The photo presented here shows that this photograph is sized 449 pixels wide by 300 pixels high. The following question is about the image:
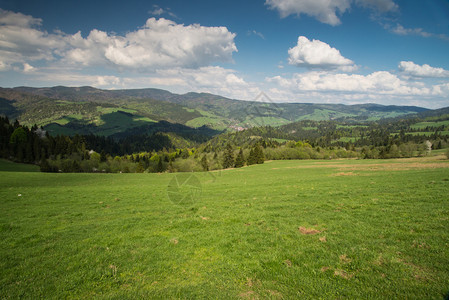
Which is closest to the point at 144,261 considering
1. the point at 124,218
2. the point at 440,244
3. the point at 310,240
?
the point at 124,218

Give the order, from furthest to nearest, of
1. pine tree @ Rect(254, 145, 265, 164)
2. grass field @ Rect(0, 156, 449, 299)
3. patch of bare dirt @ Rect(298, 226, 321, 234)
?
pine tree @ Rect(254, 145, 265, 164)
patch of bare dirt @ Rect(298, 226, 321, 234)
grass field @ Rect(0, 156, 449, 299)

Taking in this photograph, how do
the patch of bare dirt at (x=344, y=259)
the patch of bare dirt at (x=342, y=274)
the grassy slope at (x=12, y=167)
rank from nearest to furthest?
the patch of bare dirt at (x=342, y=274) < the patch of bare dirt at (x=344, y=259) < the grassy slope at (x=12, y=167)

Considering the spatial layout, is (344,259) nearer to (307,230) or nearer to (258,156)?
(307,230)

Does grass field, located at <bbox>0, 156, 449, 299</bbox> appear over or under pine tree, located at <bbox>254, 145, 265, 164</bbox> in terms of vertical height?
over

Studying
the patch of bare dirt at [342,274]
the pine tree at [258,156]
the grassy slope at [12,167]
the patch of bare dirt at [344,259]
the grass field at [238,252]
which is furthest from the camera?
the pine tree at [258,156]

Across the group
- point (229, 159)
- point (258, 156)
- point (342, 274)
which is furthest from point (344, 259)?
point (258, 156)

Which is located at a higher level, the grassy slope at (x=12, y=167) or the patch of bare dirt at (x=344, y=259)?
the patch of bare dirt at (x=344, y=259)

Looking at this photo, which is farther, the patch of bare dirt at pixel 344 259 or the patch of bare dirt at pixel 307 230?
the patch of bare dirt at pixel 307 230

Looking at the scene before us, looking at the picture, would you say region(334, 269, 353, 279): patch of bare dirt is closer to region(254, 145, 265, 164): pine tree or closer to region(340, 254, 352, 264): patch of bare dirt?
region(340, 254, 352, 264): patch of bare dirt

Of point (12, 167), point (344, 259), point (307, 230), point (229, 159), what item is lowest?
point (229, 159)

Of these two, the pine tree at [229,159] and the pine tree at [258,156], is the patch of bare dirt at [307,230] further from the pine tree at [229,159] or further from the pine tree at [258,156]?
the pine tree at [258,156]

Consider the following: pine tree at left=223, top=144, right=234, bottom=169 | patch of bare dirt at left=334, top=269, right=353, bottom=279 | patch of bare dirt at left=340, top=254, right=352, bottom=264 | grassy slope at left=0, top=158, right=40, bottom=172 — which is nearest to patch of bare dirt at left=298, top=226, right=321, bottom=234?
patch of bare dirt at left=340, top=254, right=352, bottom=264

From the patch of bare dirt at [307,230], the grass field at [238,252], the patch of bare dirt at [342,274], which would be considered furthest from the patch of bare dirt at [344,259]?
the patch of bare dirt at [307,230]

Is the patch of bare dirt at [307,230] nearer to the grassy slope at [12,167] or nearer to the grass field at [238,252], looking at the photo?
the grass field at [238,252]
